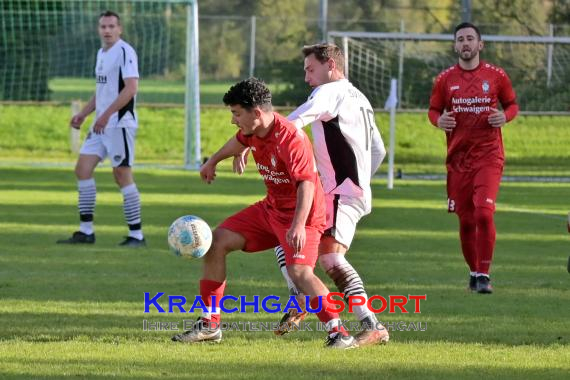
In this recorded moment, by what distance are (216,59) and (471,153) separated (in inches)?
963

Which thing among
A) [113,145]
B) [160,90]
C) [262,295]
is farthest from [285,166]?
[160,90]

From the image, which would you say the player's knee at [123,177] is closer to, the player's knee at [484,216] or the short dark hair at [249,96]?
the player's knee at [484,216]

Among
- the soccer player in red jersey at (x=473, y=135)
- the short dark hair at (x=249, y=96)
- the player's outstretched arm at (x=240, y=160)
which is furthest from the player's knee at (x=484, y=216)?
the short dark hair at (x=249, y=96)

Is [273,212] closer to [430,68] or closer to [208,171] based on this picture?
[208,171]

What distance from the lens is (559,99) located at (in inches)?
1067

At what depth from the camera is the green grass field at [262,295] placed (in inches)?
263

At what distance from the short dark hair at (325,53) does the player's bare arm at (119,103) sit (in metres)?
4.83

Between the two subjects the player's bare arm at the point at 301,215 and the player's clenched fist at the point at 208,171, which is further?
the player's clenched fist at the point at 208,171

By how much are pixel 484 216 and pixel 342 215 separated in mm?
2486

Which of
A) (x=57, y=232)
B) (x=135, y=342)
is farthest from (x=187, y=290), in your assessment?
(x=57, y=232)

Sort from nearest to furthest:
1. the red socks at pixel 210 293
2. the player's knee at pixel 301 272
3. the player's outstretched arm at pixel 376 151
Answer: the player's knee at pixel 301 272 < the red socks at pixel 210 293 < the player's outstretched arm at pixel 376 151

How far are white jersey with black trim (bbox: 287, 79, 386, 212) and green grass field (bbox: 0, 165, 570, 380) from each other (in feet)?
2.97

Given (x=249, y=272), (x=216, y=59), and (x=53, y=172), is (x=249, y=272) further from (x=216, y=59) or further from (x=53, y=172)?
(x=216, y=59)

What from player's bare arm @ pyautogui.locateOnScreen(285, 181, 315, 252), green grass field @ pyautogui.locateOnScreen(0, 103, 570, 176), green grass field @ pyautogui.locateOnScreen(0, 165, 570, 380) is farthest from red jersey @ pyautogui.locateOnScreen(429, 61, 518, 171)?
green grass field @ pyautogui.locateOnScreen(0, 103, 570, 176)
